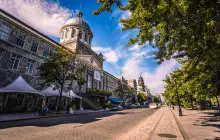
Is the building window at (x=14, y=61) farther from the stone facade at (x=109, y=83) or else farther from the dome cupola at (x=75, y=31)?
the stone facade at (x=109, y=83)

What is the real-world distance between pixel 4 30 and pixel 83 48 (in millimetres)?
28400

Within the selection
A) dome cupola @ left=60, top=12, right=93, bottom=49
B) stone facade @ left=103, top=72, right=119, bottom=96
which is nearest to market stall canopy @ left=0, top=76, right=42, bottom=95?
stone facade @ left=103, top=72, right=119, bottom=96

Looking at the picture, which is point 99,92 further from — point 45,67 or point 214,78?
point 214,78

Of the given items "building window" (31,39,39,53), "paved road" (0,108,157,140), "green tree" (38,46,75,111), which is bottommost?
"paved road" (0,108,157,140)

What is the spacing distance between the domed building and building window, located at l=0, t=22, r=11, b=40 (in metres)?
15.7

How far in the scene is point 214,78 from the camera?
11609 millimetres

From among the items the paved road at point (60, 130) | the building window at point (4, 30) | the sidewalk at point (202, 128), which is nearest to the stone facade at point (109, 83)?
the building window at point (4, 30)

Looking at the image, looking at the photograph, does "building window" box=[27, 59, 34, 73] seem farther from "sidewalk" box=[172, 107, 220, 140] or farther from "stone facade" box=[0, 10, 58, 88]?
"sidewalk" box=[172, 107, 220, 140]

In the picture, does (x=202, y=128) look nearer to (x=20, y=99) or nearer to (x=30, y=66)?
(x=20, y=99)

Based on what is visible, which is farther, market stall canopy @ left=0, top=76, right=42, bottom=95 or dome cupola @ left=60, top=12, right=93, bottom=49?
dome cupola @ left=60, top=12, right=93, bottom=49

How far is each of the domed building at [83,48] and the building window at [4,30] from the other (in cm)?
1575

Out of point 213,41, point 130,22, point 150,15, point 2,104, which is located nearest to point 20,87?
point 2,104

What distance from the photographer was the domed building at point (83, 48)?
36.6 meters

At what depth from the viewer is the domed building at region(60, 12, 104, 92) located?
36562mm
